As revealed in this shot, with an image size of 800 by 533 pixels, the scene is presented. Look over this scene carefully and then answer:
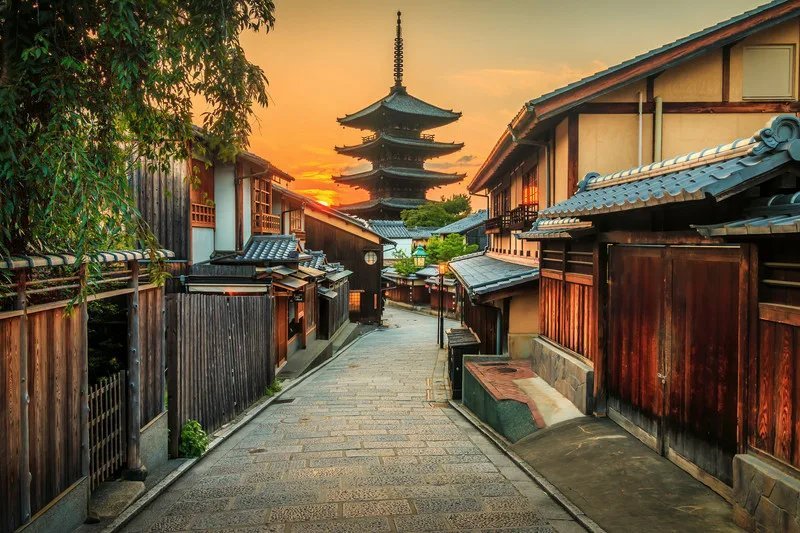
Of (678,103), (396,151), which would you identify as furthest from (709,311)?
(396,151)

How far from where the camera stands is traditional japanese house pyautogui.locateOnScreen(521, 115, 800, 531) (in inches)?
196

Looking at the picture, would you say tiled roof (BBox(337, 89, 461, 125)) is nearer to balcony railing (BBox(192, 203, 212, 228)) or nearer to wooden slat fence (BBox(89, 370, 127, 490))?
balcony railing (BBox(192, 203, 212, 228))

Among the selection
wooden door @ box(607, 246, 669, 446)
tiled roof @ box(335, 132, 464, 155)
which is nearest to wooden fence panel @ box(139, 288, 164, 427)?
wooden door @ box(607, 246, 669, 446)

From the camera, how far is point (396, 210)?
63.5 meters

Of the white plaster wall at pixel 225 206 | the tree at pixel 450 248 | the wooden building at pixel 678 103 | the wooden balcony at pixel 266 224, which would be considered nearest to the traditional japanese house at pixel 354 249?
the tree at pixel 450 248

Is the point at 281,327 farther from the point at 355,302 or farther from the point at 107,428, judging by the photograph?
the point at 355,302

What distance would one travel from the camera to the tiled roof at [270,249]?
19.1m

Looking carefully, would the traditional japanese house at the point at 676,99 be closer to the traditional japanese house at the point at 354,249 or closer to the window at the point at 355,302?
the traditional japanese house at the point at 354,249

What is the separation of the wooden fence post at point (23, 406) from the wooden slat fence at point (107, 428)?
4.73ft

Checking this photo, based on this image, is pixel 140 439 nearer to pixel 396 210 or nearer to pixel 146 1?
pixel 146 1

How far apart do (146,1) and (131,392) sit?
4.79 m

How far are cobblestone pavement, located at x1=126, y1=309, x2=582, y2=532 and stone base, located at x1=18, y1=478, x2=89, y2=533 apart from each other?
1.79 ft

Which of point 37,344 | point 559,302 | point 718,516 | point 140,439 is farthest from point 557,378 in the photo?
point 37,344

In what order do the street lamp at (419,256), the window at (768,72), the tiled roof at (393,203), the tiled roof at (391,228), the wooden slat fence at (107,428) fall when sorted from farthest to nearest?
the tiled roof at (393,203) < the tiled roof at (391,228) < the street lamp at (419,256) < the window at (768,72) < the wooden slat fence at (107,428)
